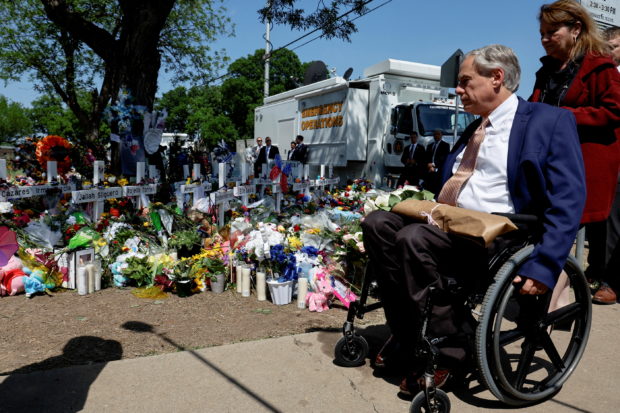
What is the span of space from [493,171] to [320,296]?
210 cm

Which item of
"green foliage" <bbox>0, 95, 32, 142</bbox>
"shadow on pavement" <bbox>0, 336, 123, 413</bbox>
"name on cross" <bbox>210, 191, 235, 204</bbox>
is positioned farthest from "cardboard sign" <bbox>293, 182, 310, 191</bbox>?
"green foliage" <bbox>0, 95, 32, 142</bbox>

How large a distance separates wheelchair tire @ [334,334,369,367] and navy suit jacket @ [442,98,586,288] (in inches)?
40.2

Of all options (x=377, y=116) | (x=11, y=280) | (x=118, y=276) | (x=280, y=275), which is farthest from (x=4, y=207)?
(x=377, y=116)

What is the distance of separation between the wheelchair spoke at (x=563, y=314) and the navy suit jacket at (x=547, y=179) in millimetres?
395

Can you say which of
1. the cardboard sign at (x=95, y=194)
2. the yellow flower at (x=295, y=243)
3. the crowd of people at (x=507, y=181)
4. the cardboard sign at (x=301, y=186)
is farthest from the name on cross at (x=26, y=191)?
the crowd of people at (x=507, y=181)

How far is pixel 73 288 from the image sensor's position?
452 centimetres

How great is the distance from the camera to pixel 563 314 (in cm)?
248

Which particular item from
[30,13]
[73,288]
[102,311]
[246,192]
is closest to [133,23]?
[246,192]

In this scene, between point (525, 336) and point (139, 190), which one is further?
point (139, 190)

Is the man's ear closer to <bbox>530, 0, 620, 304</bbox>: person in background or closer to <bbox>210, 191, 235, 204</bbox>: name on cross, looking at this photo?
<bbox>530, 0, 620, 304</bbox>: person in background

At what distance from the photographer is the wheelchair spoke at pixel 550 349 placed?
7.88ft

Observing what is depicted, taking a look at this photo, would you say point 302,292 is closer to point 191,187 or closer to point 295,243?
point 295,243

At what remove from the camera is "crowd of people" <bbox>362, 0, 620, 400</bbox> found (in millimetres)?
2158

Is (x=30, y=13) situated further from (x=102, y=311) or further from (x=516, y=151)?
(x=516, y=151)
